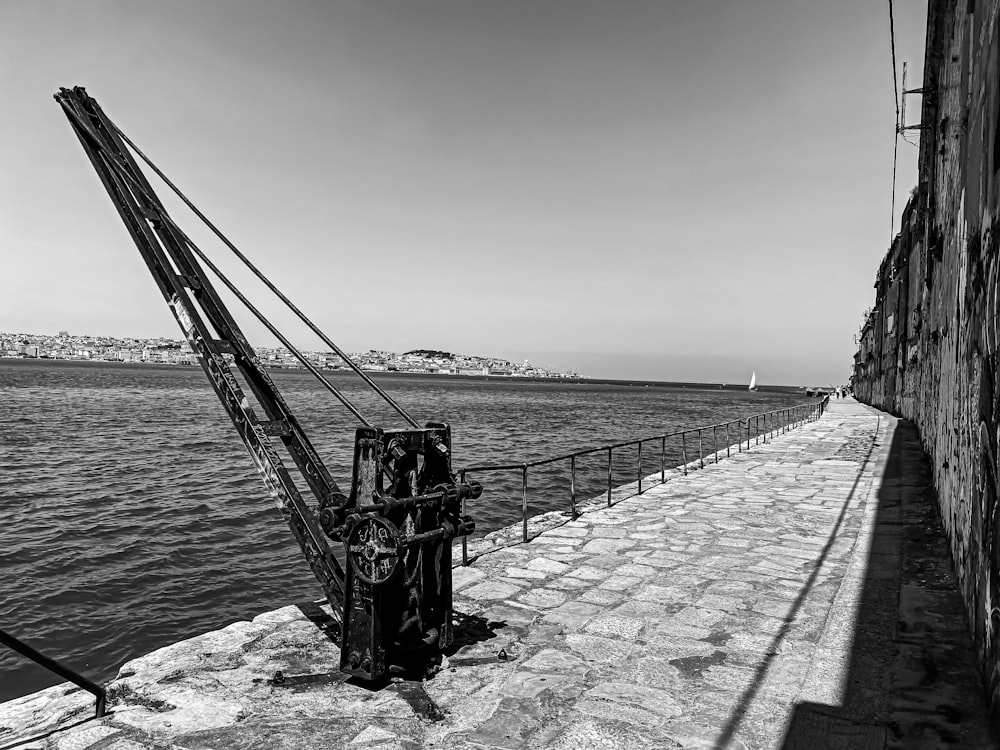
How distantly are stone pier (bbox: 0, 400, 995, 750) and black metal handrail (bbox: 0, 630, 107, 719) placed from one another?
12cm

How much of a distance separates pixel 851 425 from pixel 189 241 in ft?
88.1

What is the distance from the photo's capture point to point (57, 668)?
3518mm

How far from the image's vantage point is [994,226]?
4398 mm

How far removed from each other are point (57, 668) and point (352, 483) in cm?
188

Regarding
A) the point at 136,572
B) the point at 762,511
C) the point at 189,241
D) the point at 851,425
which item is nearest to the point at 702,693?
the point at 189,241

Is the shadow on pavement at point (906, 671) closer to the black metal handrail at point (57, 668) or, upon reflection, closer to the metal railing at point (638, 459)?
the metal railing at point (638, 459)

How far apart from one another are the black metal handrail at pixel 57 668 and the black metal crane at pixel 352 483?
1.43 m

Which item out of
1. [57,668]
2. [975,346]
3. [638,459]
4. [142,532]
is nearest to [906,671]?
[975,346]

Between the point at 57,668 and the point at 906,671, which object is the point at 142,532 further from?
the point at 906,671

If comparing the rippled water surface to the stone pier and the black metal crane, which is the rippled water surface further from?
the black metal crane

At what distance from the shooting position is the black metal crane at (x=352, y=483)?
4.27 meters

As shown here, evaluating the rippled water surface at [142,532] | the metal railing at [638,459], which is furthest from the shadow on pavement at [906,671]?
the rippled water surface at [142,532]

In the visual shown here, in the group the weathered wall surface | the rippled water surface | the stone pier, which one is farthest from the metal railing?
the weathered wall surface

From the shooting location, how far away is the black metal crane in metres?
4.27
